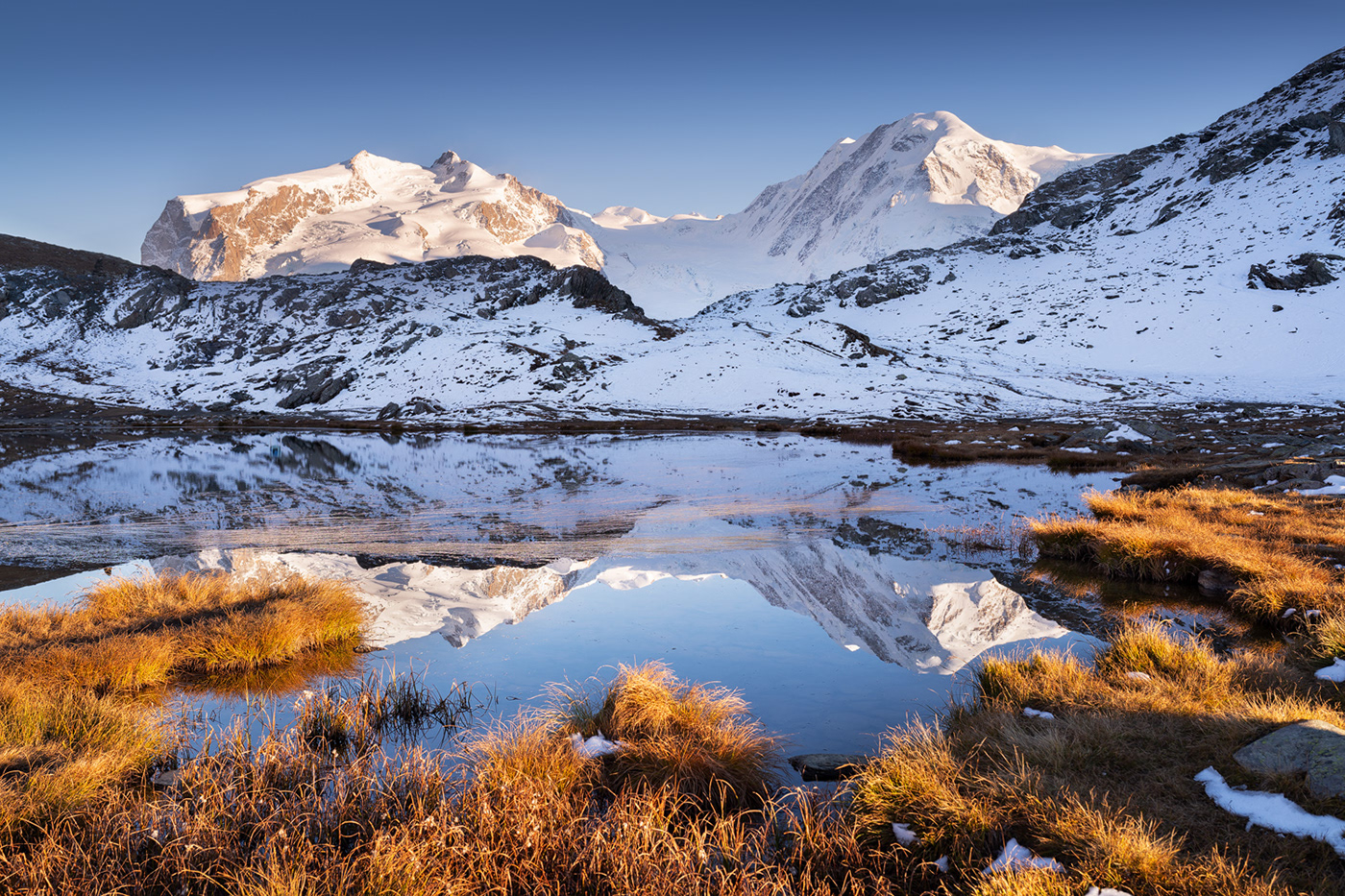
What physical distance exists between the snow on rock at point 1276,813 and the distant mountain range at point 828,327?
→ 69587 millimetres

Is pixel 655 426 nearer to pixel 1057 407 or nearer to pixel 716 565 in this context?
pixel 1057 407

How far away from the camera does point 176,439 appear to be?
6147 cm

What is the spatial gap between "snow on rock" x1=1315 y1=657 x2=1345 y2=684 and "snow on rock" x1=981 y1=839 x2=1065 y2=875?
5.76 meters

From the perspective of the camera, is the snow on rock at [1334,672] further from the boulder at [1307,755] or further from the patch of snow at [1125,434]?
the patch of snow at [1125,434]

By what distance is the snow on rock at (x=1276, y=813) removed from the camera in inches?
193

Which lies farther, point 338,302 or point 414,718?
point 338,302

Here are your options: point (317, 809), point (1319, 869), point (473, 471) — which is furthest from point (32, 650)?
point (473, 471)

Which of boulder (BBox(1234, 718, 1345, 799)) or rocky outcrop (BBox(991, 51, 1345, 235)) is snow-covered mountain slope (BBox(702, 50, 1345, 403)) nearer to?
rocky outcrop (BBox(991, 51, 1345, 235))

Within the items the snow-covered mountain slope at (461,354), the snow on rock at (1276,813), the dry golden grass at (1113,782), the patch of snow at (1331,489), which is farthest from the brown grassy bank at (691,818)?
the snow-covered mountain slope at (461,354)

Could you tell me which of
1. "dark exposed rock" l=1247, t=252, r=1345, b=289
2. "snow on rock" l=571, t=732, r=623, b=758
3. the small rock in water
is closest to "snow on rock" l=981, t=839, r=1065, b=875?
the small rock in water

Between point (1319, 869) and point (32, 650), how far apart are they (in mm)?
13099

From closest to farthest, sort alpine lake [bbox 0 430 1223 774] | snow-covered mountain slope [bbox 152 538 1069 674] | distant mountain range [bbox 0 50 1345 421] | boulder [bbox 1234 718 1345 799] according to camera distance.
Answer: boulder [bbox 1234 718 1345 799] < alpine lake [bbox 0 430 1223 774] < snow-covered mountain slope [bbox 152 538 1069 674] < distant mountain range [bbox 0 50 1345 421]

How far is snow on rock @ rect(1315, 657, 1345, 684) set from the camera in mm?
8099

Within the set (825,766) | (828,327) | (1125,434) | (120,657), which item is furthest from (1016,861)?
(828,327)
